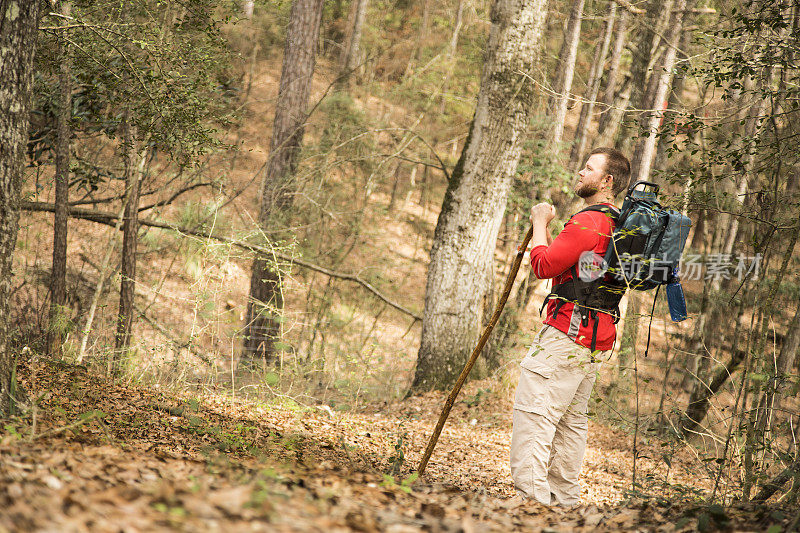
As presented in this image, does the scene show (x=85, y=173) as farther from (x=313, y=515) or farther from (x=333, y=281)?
(x=313, y=515)

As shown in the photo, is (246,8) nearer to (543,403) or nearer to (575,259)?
(575,259)

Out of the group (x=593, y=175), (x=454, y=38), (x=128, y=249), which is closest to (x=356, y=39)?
(x=454, y=38)

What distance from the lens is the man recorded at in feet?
11.9

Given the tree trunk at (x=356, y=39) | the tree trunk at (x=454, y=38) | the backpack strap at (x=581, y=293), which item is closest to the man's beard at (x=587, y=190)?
the backpack strap at (x=581, y=293)

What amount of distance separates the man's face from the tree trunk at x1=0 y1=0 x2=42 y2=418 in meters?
3.35

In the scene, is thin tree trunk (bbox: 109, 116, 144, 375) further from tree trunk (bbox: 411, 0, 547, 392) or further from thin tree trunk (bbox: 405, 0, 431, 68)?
thin tree trunk (bbox: 405, 0, 431, 68)

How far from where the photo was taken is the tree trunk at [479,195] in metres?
7.99

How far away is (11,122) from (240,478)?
2.45 meters

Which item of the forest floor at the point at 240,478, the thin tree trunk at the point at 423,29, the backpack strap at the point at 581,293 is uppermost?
the thin tree trunk at the point at 423,29

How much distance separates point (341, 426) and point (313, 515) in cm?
389

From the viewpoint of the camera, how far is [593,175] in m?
3.88

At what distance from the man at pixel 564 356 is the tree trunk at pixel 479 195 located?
4.19 meters

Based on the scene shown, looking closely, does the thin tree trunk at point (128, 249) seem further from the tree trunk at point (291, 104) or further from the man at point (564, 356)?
the man at point (564, 356)

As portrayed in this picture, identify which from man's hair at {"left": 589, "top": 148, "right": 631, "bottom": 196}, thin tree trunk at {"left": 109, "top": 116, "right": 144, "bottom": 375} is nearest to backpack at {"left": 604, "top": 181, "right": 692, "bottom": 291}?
man's hair at {"left": 589, "top": 148, "right": 631, "bottom": 196}
